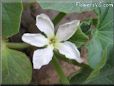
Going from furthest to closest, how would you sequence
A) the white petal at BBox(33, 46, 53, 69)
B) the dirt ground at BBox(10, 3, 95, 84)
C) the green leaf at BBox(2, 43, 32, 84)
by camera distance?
the dirt ground at BBox(10, 3, 95, 84) → the green leaf at BBox(2, 43, 32, 84) → the white petal at BBox(33, 46, 53, 69)

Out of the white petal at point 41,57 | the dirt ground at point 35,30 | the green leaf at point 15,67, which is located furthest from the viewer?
the dirt ground at point 35,30

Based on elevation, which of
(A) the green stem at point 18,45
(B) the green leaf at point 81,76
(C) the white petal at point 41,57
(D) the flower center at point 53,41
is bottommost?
(B) the green leaf at point 81,76

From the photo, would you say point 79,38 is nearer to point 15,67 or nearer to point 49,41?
point 49,41

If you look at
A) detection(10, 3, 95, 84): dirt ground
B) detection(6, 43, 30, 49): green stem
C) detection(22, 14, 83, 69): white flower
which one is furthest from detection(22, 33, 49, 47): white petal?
detection(10, 3, 95, 84): dirt ground

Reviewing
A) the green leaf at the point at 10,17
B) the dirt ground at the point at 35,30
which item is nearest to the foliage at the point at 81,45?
the green leaf at the point at 10,17

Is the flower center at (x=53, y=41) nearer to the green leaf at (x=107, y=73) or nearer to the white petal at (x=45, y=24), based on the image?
the white petal at (x=45, y=24)

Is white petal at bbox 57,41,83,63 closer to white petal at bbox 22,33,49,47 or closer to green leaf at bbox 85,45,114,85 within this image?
white petal at bbox 22,33,49,47

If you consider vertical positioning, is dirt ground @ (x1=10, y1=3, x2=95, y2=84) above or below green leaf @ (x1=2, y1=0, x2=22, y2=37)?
below
